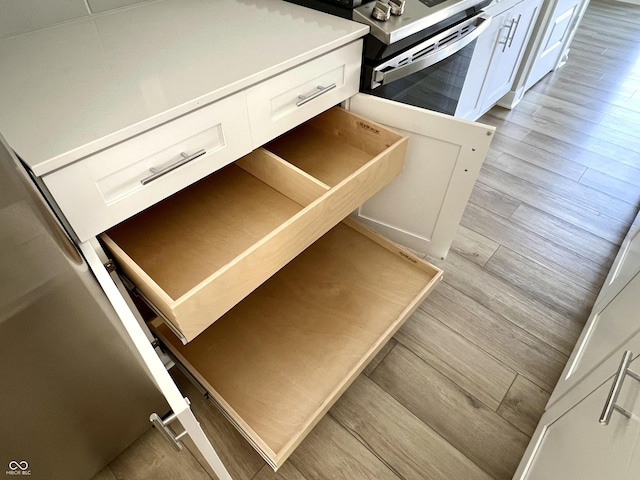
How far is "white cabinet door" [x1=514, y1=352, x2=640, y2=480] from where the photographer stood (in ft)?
2.10

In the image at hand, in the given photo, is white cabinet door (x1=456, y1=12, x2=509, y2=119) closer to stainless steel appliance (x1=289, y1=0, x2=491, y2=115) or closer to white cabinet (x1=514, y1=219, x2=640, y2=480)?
stainless steel appliance (x1=289, y1=0, x2=491, y2=115)

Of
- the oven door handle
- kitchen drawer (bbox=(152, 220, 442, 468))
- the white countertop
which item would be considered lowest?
kitchen drawer (bbox=(152, 220, 442, 468))

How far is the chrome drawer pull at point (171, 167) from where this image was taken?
814 mm

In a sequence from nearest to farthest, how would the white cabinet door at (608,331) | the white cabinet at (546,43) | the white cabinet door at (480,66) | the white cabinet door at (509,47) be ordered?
the white cabinet door at (608,331)
the white cabinet door at (480,66)
the white cabinet door at (509,47)
the white cabinet at (546,43)

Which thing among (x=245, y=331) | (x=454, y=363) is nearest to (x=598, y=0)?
(x=454, y=363)

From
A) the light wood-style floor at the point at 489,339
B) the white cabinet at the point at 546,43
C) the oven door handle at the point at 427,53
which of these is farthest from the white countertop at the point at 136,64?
the white cabinet at the point at 546,43

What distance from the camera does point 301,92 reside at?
41.2 inches

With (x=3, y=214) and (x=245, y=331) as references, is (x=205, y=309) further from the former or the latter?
(x=245, y=331)

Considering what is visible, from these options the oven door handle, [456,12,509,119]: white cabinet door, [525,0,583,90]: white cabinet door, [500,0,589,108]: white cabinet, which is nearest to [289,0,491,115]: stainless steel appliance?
the oven door handle

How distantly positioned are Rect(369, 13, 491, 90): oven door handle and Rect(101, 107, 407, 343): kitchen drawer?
15 centimetres

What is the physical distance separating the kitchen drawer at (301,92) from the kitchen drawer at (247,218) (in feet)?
0.35

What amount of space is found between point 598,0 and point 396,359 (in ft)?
17.8

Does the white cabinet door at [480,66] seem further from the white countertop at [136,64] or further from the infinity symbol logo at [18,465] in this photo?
the infinity symbol logo at [18,465]

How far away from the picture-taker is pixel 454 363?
1.38 m
